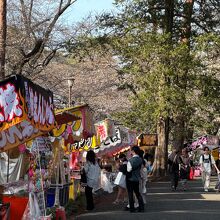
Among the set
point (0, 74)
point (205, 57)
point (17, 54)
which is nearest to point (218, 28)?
point (205, 57)

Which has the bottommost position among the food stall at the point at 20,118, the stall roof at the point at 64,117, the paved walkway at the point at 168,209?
the paved walkway at the point at 168,209

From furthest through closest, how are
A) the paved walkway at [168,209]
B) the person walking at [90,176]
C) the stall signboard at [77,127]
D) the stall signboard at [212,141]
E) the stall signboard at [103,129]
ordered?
the stall signboard at [212,141] → the stall signboard at [103,129] → the person walking at [90,176] → the stall signboard at [77,127] → the paved walkway at [168,209]

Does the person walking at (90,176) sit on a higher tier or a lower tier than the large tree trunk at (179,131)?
lower

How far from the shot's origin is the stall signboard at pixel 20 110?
7082mm

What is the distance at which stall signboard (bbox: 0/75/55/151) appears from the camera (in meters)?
7.08

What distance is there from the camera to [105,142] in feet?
73.8

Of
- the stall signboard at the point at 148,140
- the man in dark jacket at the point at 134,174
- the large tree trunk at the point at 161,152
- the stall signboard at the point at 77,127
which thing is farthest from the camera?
the stall signboard at the point at 148,140

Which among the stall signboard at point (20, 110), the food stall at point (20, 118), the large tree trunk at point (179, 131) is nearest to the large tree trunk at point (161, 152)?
the large tree trunk at point (179, 131)

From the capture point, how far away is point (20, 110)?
7.08 m

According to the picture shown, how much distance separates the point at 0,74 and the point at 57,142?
3.54 m

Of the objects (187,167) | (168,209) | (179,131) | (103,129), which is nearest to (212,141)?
(179,131)

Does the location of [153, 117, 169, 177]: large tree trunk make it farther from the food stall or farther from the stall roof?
the food stall

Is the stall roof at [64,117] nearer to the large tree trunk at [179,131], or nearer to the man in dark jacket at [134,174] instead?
the man in dark jacket at [134,174]

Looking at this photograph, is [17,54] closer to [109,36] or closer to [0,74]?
[0,74]
